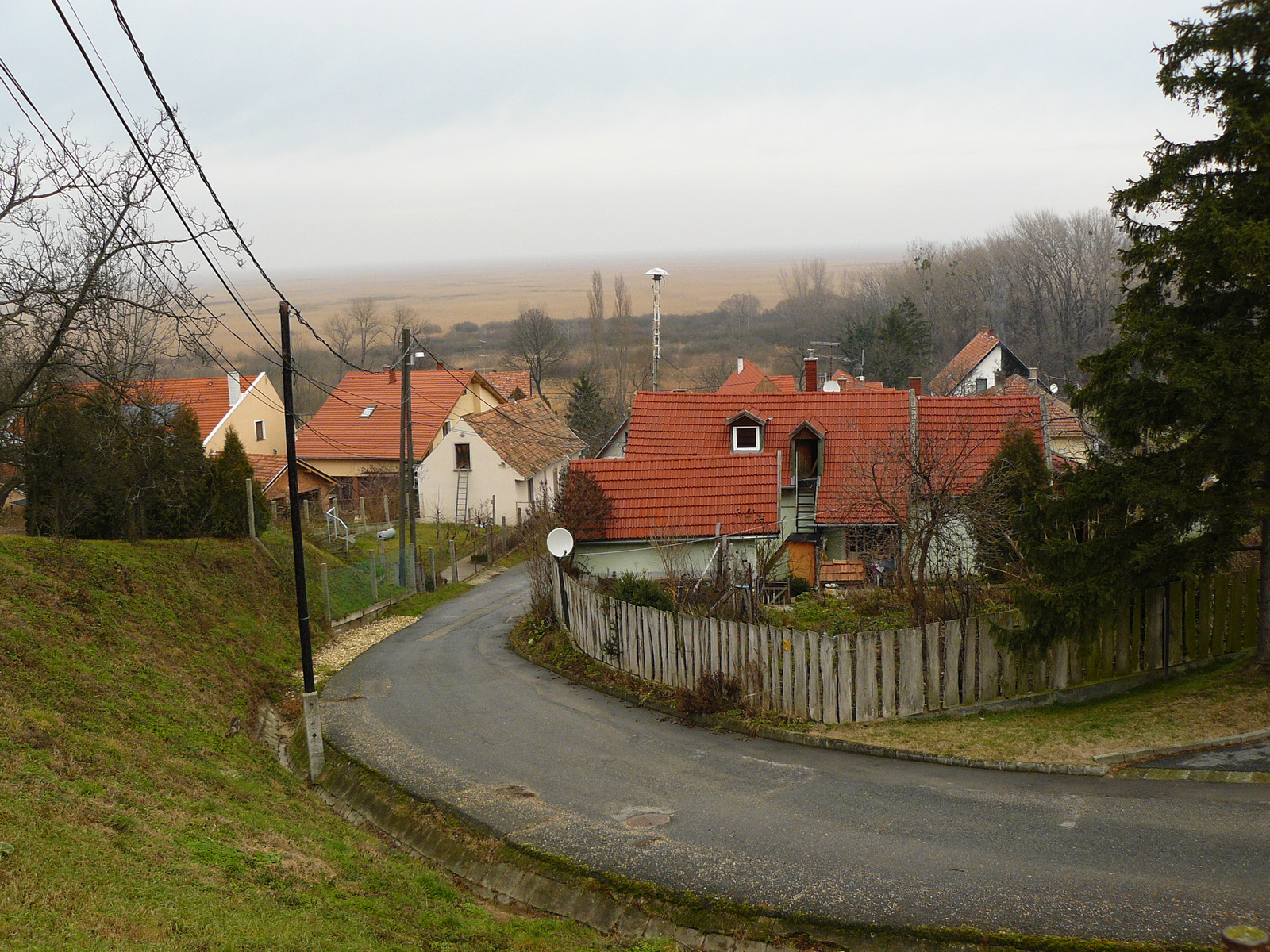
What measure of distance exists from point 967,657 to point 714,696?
3672 millimetres

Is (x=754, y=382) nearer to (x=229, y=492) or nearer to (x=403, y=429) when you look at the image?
(x=403, y=429)

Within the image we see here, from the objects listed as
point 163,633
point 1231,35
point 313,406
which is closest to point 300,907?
point 163,633

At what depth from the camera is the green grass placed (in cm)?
661

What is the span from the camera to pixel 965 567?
76.7 feet

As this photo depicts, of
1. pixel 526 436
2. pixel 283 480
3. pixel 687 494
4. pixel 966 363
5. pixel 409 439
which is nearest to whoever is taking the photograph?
pixel 687 494

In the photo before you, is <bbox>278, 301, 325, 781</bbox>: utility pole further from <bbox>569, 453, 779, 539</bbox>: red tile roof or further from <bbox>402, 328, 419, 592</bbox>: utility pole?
<bbox>402, 328, 419, 592</bbox>: utility pole

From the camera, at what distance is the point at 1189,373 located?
1097cm

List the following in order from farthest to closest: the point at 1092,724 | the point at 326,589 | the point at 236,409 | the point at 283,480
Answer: the point at 236,409 < the point at 283,480 < the point at 326,589 < the point at 1092,724

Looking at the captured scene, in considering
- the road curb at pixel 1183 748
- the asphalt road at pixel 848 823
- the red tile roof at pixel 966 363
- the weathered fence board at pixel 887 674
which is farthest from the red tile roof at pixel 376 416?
the road curb at pixel 1183 748

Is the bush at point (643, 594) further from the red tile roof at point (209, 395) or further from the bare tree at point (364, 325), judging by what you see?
the bare tree at point (364, 325)

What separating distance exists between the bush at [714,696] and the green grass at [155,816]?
17.0ft

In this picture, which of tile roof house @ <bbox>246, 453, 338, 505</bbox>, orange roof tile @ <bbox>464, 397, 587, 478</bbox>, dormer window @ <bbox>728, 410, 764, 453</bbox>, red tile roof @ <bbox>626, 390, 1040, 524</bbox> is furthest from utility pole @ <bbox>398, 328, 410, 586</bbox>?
orange roof tile @ <bbox>464, 397, 587, 478</bbox>

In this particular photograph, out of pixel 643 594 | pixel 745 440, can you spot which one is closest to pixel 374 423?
pixel 745 440

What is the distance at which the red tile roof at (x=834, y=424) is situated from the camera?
25448mm
